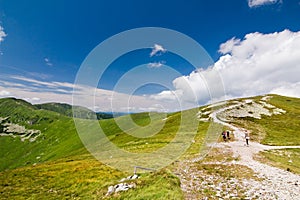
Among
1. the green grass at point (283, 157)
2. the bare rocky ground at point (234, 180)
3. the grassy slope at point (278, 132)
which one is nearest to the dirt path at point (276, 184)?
the bare rocky ground at point (234, 180)

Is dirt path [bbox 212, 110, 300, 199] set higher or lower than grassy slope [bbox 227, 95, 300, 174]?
lower

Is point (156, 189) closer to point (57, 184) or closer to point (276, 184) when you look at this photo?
point (276, 184)

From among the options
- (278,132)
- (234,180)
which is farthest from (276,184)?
(278,132)

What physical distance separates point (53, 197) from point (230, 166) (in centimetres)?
2091

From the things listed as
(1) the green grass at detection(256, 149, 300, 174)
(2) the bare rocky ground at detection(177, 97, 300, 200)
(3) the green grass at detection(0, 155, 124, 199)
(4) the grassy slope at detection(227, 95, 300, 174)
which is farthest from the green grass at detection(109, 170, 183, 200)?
(4) the grassy slope at detection(227, 95, 300, 174)

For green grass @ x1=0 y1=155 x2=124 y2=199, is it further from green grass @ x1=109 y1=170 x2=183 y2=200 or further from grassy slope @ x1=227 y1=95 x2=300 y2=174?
grassy slope @ x1=227 y1=95 x2=300 y2=174

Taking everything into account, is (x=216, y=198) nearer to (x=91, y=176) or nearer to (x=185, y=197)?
(x=185, y=197)

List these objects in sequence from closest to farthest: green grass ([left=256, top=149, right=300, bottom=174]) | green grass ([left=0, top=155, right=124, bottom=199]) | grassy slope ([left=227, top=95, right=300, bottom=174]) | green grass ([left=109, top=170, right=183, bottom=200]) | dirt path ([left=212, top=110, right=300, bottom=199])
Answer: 1. green grass ([left=109, top=170, right=183, bottom=200])
2. dirt path ([left=212, top=110, right=300, bottom=199])
3. green grass ([left=0, top=155, right=124, bottom=199])
4. green grass ([left=256, top=149, right=300, bottom=174])
5. grassy slope ([left=227, top=95, right=300, bottom=174])

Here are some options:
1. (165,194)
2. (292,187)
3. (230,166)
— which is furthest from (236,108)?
(165,194)

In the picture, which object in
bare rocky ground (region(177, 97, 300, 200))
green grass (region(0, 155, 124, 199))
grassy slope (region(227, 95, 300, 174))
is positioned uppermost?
grassy slope (region(227, 95, 300, 174))

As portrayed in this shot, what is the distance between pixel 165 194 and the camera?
1744 cm

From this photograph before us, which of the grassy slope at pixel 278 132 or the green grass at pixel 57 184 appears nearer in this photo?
the green grass at pixel 57 184

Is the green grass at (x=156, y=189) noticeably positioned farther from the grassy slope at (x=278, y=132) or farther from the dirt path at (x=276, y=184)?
the grassy slope at (x=278, y=132)

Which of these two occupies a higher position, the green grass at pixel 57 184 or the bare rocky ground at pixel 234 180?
the bare rocky ground at pixel 234 180
